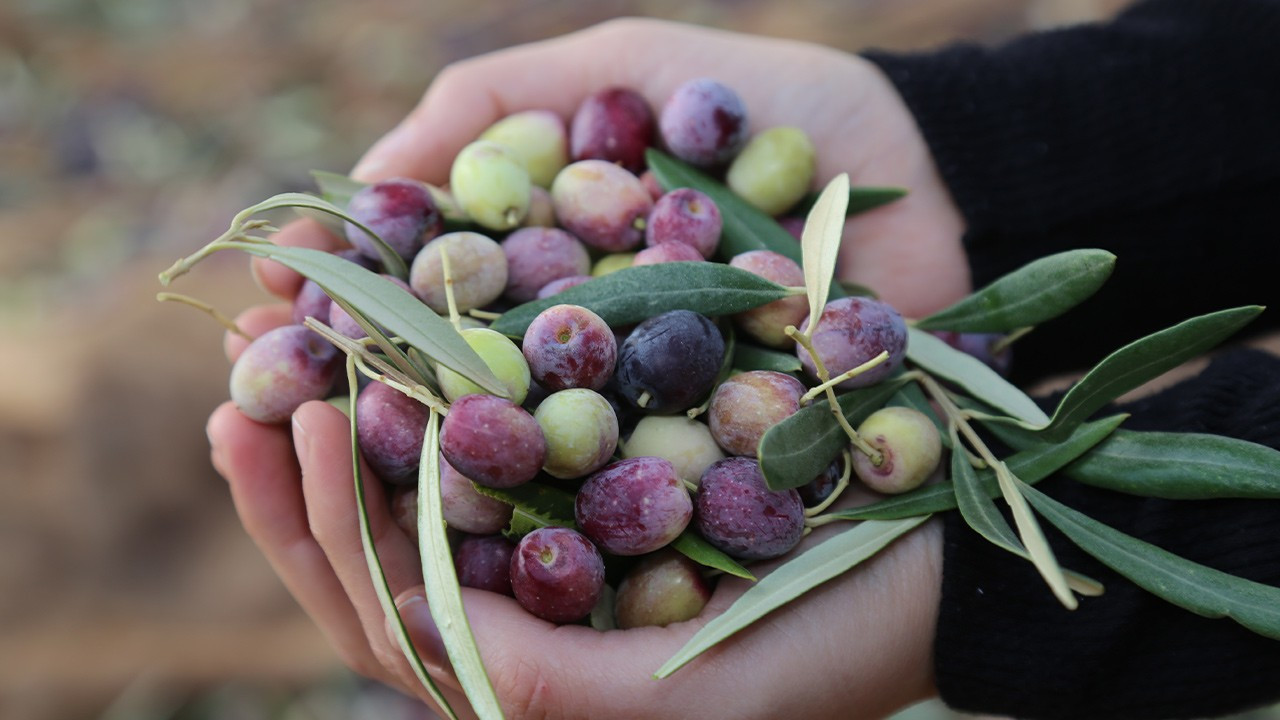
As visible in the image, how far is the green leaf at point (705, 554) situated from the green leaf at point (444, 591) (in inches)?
7.8

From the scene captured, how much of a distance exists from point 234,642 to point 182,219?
100 centimetres

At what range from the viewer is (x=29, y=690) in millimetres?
1821

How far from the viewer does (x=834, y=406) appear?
778 millimetres

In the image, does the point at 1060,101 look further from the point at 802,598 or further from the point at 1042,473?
the point at 802,598

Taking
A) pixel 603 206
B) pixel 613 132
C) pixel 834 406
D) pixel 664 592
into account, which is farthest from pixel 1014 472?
pixel 613 132

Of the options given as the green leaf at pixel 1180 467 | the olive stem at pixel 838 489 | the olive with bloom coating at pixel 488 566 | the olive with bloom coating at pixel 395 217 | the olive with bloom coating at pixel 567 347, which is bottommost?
the green leaf at pixel 1180 467

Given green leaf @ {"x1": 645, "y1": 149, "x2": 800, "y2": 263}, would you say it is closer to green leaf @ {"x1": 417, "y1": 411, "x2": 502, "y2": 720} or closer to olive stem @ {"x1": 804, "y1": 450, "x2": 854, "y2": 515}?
olive stem @ {"x1": 804, "y1": 450, "x2": 854, "y2": 515}

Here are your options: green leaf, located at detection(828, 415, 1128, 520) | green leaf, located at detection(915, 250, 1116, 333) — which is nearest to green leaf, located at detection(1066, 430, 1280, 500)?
green leaf, located at detection(828, 415, 1128, 520)

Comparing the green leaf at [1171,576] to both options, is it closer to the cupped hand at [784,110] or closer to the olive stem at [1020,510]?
the olive stem at [1020,510]

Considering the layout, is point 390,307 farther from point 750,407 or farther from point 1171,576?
point 1171,576

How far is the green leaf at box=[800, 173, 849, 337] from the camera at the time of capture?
82cm

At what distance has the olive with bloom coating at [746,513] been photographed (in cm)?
79

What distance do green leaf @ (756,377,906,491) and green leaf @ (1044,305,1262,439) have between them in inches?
7.4

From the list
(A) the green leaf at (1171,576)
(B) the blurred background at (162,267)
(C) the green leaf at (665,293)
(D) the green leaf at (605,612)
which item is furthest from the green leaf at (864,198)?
(B) the blurred background at (162,267)
